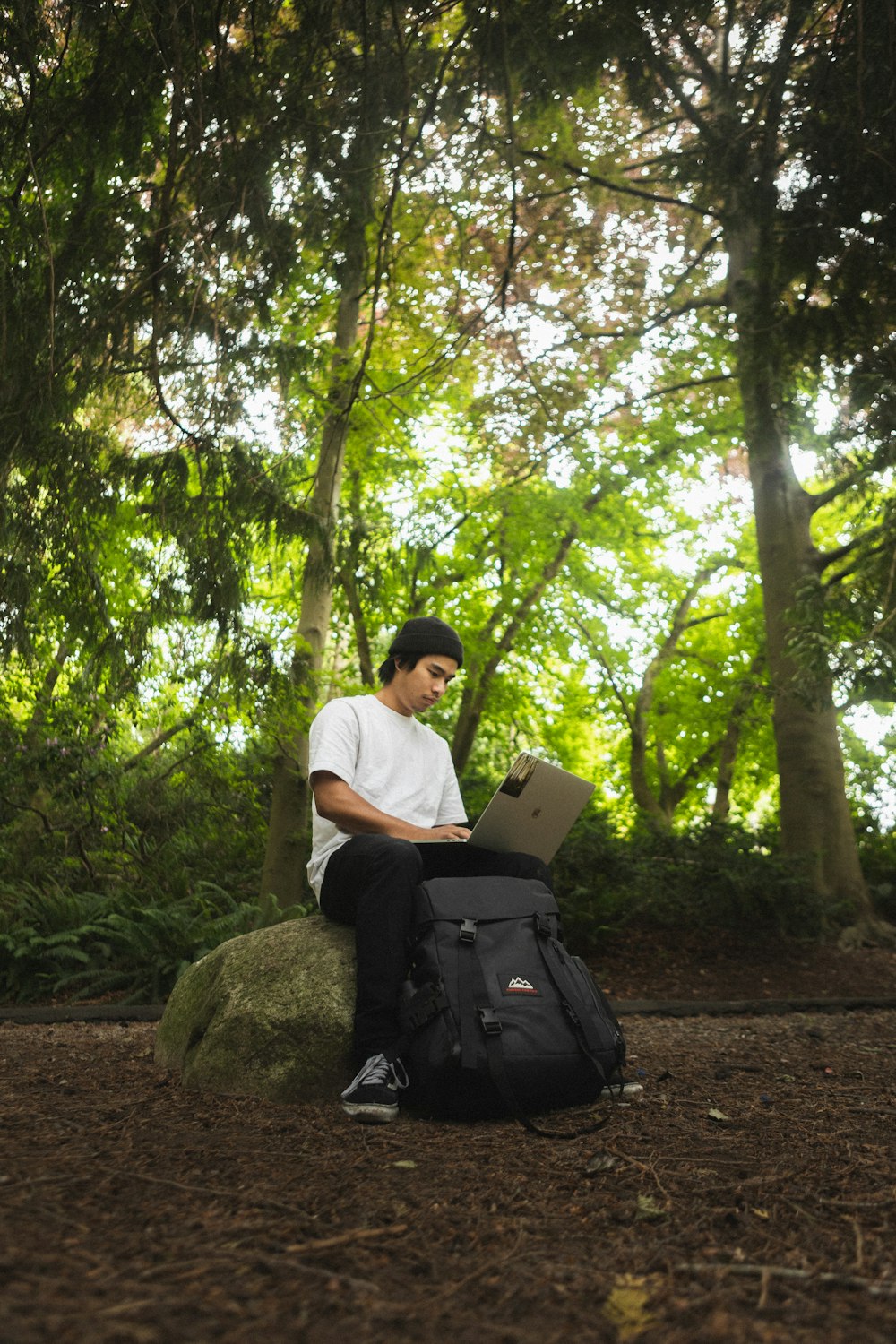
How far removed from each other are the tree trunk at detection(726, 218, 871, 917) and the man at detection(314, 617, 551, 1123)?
14.2ft

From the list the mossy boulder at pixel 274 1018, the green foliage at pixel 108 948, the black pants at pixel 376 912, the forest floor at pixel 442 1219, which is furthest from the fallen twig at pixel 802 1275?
the green foliage at pixel 108 948

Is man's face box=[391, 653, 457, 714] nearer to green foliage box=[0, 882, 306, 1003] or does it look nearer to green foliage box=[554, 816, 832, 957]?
green foliage box=[0, 882, 306, 1003]

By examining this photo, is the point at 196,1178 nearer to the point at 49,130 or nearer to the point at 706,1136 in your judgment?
the point at 706,1136

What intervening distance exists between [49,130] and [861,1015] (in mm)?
6550

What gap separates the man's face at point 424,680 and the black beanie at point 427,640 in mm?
26

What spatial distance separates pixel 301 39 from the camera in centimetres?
447

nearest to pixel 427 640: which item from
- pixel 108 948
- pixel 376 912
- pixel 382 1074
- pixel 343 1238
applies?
pixel 376 912

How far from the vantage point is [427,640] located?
153 inches

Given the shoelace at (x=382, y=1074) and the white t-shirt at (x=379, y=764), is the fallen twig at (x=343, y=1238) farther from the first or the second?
the white t-shirt at (x=379, y=764)

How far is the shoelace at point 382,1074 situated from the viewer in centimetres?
296

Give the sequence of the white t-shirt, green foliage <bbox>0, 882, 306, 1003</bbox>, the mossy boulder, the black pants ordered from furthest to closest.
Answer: green foliage <bbox>0, 882, 306, 1003</bbox> < the white t-shirt < the mossy boulder < the black pants

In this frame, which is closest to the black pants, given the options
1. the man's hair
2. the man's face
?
the man's face

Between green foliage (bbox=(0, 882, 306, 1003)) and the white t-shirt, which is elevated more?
the white t-shirt

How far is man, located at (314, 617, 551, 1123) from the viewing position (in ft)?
10.3
